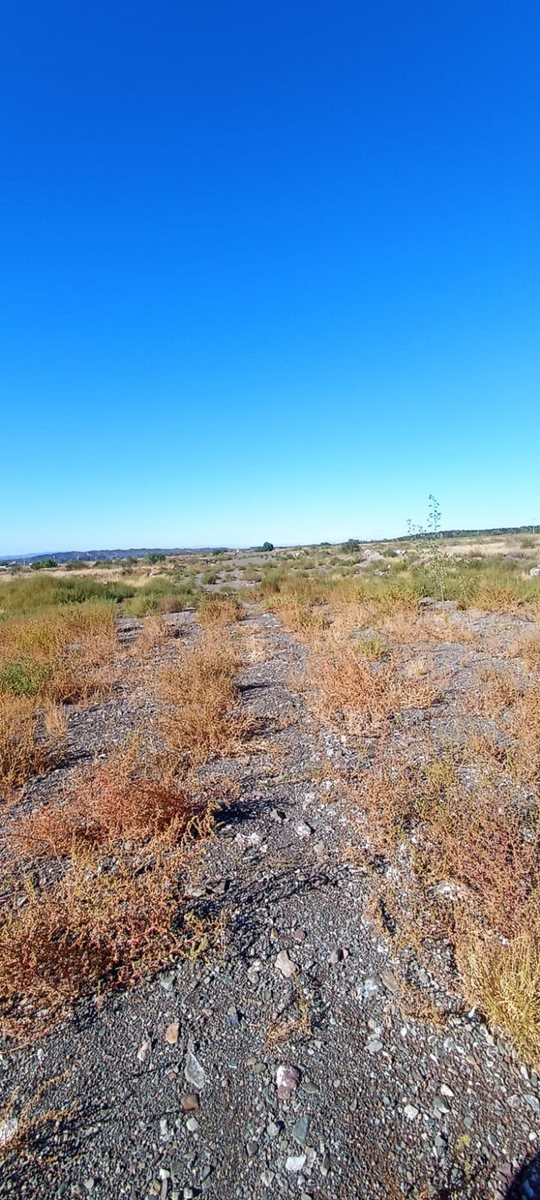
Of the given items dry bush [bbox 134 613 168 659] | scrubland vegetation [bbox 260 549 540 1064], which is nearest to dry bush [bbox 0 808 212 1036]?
scrubland vegetation [bbox 260 549 540 1064]

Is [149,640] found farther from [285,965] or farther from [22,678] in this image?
[285,965]

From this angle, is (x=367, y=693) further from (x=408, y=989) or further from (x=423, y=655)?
(x=408, y=989)

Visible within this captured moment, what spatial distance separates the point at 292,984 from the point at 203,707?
3.56m

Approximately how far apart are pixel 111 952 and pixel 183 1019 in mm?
530

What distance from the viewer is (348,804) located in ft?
13.2

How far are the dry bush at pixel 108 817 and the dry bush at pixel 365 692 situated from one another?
7.26 feet

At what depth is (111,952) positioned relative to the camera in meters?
2.60

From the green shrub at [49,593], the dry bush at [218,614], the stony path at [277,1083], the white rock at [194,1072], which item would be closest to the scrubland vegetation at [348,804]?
the stony path at [277,1083]

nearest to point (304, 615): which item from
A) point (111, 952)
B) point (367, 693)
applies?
point (367, 693)

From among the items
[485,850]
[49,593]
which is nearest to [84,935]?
[485,850]

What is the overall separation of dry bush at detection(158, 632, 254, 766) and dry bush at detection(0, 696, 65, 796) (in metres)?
1.21

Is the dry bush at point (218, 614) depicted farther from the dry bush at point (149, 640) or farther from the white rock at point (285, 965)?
the white rock at point (285, 965)

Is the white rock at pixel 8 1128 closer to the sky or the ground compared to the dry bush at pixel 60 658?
closer to the ground

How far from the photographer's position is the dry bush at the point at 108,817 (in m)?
3.60
